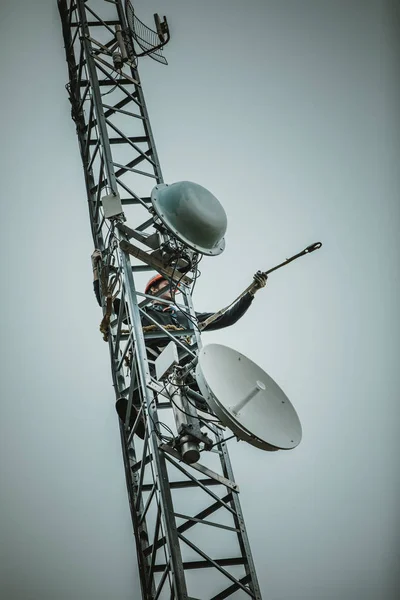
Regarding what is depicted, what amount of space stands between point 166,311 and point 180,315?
182 millimetres

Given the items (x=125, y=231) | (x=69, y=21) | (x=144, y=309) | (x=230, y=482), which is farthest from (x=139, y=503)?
(x=69, y=21)

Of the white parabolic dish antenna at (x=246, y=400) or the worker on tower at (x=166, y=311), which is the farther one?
the worker on tower at (x=166, y=311)

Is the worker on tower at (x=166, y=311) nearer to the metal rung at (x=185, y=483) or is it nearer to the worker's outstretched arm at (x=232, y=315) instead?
the worker's outstretched arm at (x=232, y=315)

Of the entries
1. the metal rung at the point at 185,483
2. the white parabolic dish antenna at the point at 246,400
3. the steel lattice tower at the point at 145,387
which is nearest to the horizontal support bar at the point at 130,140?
the steel lattice tower at the point at 145,387

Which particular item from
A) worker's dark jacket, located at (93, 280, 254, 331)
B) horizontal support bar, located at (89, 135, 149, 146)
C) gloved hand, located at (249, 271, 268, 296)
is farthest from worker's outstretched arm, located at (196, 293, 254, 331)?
horizontal support bar, located at (89, 135, 149, 146)

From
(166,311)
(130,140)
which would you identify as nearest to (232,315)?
(166,311)

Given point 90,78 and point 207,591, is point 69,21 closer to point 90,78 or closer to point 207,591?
point 90,78

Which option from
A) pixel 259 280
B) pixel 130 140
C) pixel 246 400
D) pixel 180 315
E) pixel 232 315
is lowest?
pixel 246 400

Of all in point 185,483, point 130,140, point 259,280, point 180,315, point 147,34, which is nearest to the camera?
point 185,483

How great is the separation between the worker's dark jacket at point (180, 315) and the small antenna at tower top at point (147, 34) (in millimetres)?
4524

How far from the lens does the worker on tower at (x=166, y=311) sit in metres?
8.16

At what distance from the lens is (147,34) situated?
A: 456 inches

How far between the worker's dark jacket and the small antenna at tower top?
14.8 feet

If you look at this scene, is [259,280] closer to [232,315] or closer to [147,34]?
[232,315]
